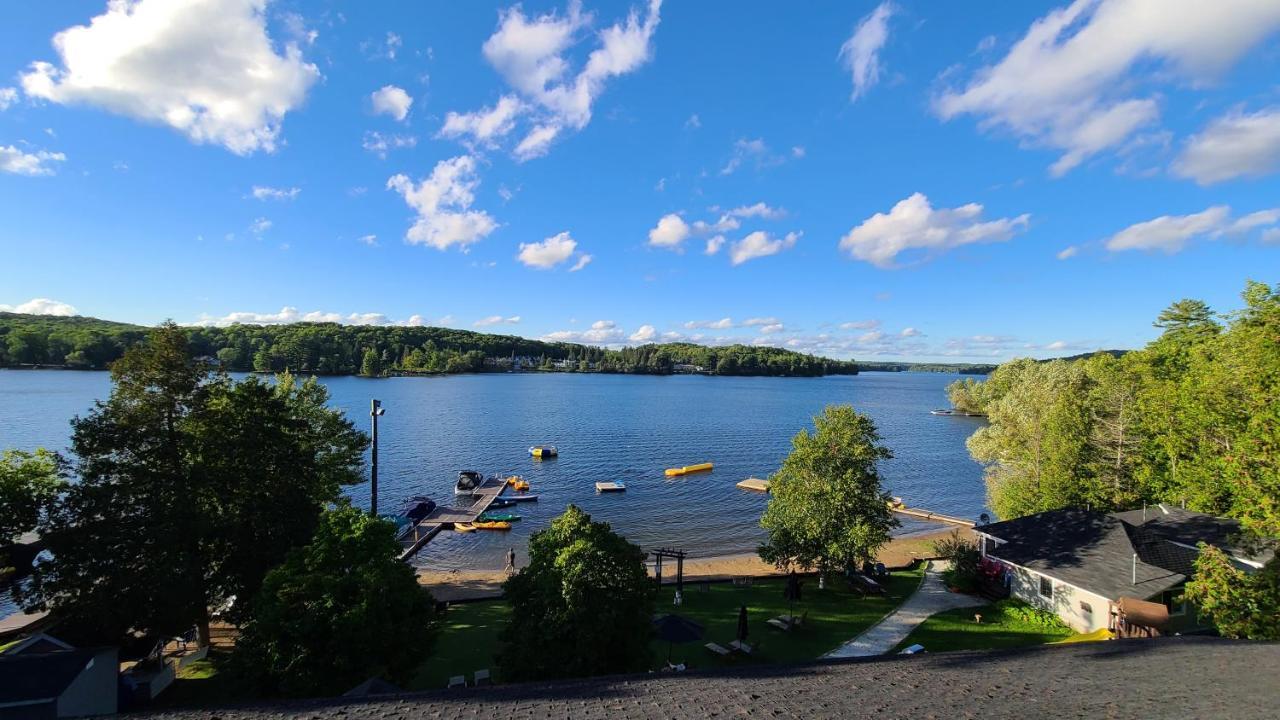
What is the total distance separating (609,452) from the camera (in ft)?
226

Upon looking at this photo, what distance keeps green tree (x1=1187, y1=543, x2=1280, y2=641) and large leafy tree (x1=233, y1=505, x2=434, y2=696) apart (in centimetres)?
1983

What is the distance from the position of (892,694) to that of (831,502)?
16704 mm

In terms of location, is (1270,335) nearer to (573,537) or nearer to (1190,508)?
(1190,508)

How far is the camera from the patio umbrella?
51.1ft

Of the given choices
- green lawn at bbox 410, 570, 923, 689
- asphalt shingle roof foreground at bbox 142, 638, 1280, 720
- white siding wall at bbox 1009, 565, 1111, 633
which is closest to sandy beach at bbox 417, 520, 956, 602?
green lawn at bbox 410, 570, 923, 689

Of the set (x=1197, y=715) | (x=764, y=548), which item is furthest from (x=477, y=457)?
(x=1197, y=715)

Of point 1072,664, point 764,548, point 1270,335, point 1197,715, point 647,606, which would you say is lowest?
point 764,548

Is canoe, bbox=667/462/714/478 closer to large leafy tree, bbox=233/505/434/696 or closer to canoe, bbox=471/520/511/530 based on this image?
canoe, bbox=471/520/511/530

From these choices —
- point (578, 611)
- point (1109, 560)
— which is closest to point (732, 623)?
point (578, 611)

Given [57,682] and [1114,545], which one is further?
[1114,545]

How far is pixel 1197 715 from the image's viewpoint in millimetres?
6105

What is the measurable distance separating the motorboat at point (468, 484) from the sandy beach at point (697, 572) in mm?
17746

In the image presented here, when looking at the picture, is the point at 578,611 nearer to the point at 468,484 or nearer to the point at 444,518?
the point at 444,518

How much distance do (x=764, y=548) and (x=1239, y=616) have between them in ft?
46.8
